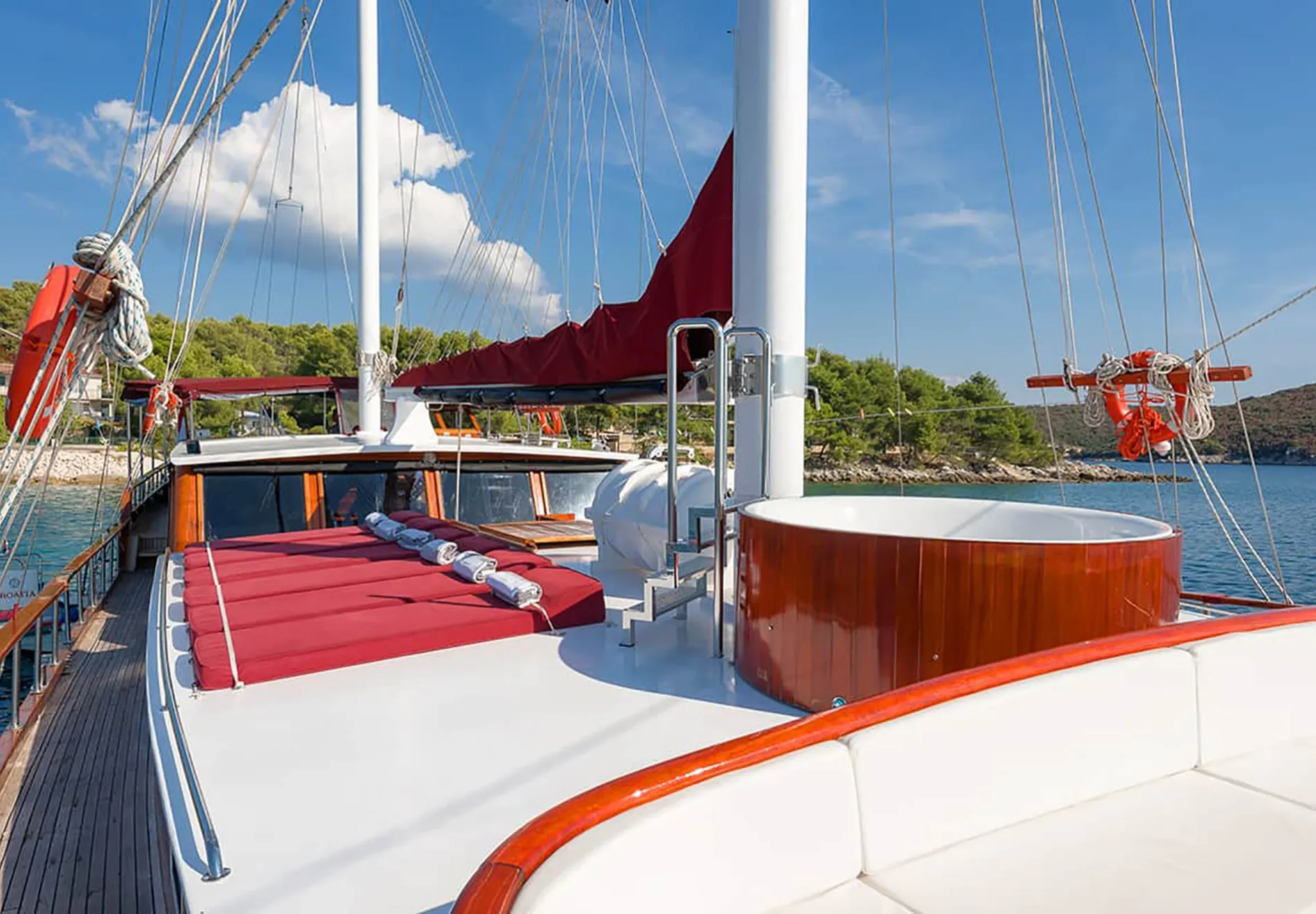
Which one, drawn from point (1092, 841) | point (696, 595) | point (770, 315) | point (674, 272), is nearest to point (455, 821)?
point (1092, 841)

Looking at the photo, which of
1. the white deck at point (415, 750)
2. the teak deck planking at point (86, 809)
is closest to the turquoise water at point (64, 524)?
the teak deck planking at point (86, 809)

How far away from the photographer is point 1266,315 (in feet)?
13.6

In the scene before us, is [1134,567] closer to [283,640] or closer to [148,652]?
[283,640]

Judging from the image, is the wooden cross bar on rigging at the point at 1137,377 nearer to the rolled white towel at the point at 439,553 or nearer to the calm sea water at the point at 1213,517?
the calm sea water at the point at 1213,517

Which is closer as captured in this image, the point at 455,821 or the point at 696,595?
the point at 455,821

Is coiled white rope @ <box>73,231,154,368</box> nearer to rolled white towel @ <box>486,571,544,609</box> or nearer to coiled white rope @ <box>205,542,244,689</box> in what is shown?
coiled white rope @ <box>205,542,244,689</box>

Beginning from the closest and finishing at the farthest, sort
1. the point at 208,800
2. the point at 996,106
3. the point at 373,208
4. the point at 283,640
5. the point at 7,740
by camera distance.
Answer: the point at 208,800
the point at 283,640
the point at 7,740
the point at 996,106
the point at 373,208

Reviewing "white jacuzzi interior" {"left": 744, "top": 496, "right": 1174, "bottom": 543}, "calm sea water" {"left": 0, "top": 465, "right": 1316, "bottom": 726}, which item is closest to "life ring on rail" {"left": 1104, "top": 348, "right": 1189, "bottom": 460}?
"calm sea water" {"left": 0, "top": 465, "right": 1316, "bottom": 726}

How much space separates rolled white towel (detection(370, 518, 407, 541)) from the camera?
479cm

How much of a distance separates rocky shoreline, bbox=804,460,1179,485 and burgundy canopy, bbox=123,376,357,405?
3304 cm

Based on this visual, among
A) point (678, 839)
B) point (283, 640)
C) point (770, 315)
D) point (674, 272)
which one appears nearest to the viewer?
point (678, 839)

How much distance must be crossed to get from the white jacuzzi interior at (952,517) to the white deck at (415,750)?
66 centimetres

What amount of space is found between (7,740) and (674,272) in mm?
3798

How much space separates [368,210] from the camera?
7656 mm
